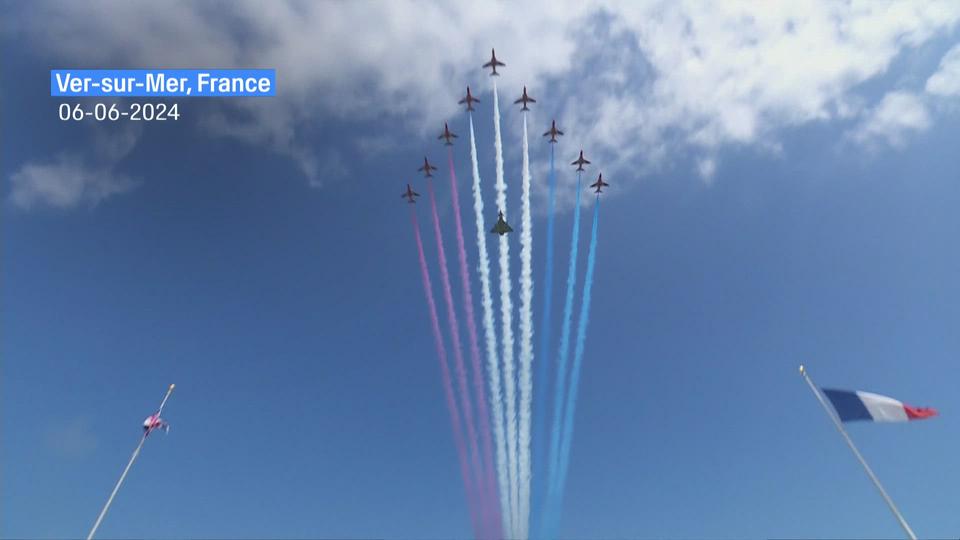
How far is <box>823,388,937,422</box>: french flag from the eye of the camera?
52.5 metres

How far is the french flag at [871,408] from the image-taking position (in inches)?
2066

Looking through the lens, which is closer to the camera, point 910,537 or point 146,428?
point 910,537

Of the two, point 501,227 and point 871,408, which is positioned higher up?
point 501,227

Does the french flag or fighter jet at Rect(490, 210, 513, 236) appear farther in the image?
Answer: fighter jet at Rect(490, 210, 513, 236)

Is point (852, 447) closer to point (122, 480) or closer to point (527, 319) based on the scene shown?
point (527, 319)

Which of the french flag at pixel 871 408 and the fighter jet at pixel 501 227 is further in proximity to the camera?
the fighter jet at pixel 501 227

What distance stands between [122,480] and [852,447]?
8314 centimetres

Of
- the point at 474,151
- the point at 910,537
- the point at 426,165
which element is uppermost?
the point at 426,165

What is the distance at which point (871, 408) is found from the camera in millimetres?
53562

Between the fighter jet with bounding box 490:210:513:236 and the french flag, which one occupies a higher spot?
the fighter jet with bounding box 490:210:513:236

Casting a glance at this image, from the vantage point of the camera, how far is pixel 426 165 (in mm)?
115875

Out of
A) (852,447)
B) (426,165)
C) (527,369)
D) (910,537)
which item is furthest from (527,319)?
(910,537)

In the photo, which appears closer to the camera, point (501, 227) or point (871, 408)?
point (871, 408)

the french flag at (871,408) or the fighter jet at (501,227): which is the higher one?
the fighter jet at (501,227)
